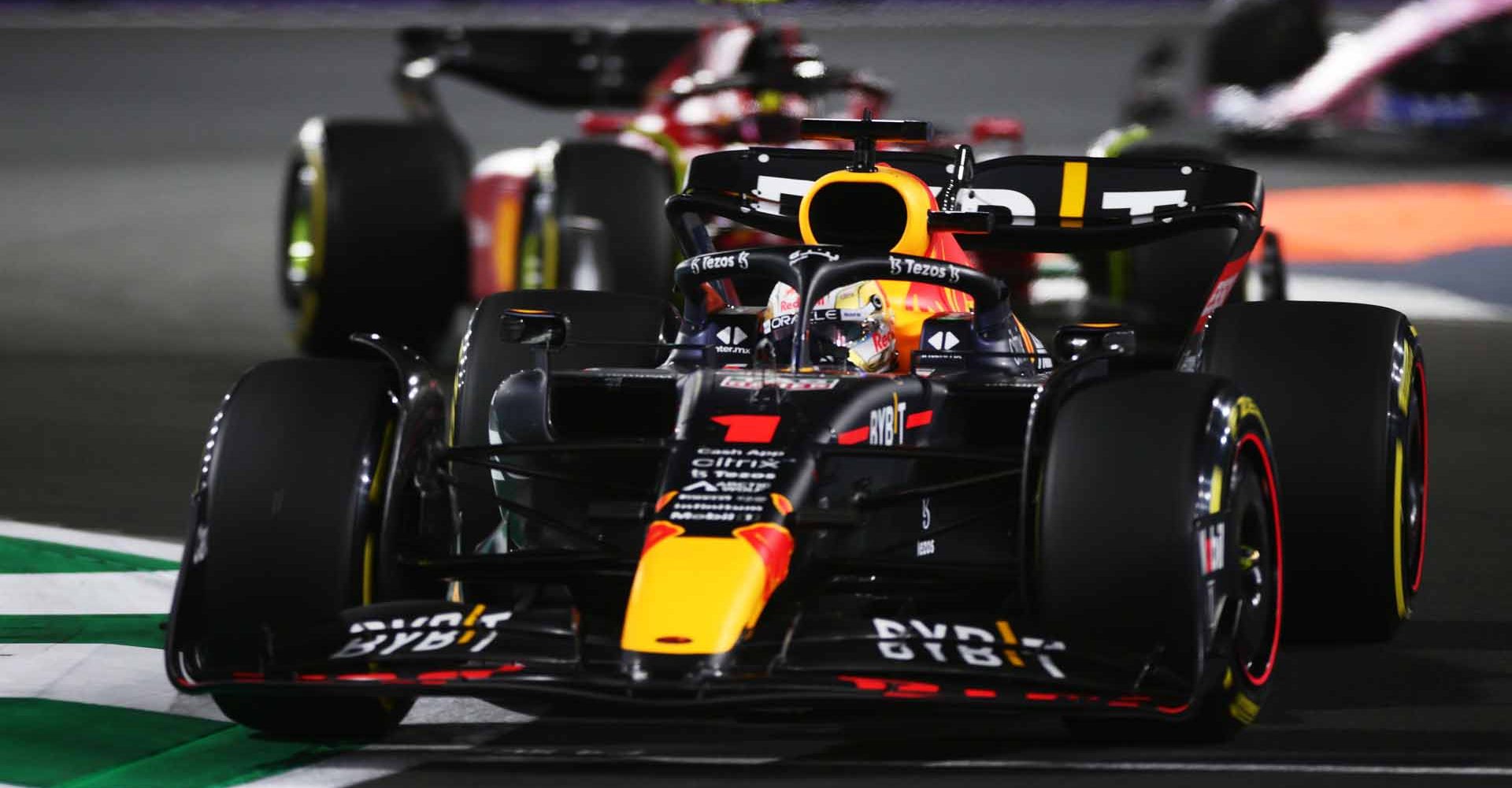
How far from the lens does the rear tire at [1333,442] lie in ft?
22.5

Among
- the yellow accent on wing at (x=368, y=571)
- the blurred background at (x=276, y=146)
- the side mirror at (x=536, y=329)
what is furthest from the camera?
the blurred background at (x=276, y=146)

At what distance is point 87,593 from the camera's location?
302 inches

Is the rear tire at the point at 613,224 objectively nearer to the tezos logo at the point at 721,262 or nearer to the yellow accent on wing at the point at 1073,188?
the yellow accent on wing at the point at 1073,188

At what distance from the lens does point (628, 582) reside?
6.11 metres

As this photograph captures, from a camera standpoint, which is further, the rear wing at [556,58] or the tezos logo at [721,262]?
the rear wing at [556,58]

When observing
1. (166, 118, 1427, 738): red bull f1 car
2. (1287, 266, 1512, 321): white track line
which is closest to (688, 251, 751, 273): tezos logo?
(166, 118, 1427, 738): red bull f1 car

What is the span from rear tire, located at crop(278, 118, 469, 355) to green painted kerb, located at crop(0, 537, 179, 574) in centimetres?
454

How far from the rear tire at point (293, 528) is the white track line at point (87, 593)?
1503mm

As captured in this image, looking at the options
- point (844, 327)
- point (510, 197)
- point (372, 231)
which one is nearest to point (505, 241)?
point (510, 197)

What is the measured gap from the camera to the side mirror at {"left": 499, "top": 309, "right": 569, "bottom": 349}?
6.74 metres

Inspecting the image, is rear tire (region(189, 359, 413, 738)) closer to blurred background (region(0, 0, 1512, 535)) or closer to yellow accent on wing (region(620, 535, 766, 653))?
yellow accent on wing (region(620, 535, 766, 653))

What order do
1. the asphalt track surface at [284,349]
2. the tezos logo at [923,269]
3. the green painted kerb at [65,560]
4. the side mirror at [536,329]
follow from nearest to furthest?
the asphalt track surface at [284,349], the tezos logo at [923,269], the side mirror at [536,329], the green painted kerb at [65,560]

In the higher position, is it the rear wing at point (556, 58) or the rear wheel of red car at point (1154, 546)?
the rear wing at point (556, 58)

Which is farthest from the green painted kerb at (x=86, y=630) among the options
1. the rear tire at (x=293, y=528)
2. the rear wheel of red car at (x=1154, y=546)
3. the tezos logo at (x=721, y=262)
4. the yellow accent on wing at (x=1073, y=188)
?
the yellow accent on wing at (x=1073, y=188)
